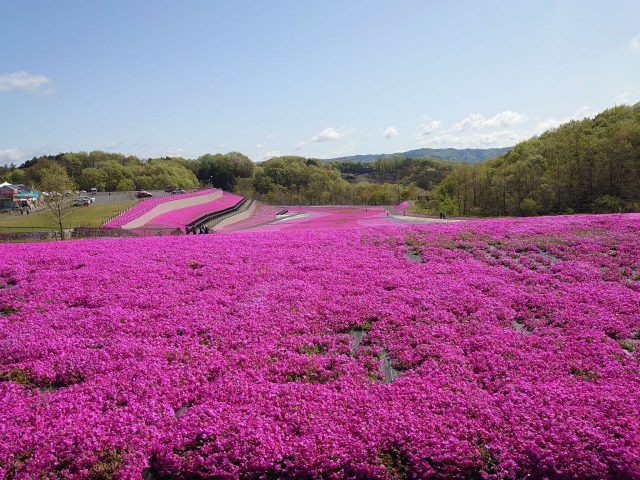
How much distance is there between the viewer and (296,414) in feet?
21.5

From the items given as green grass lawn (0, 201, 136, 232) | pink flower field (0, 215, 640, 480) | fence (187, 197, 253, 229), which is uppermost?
green grass lawn (0, 201, 136, 232)

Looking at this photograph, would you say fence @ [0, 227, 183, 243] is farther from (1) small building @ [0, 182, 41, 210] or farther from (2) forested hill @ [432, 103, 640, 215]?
(2) forested hill @ [432, 103, 640, 215]

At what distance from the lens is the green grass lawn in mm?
44062

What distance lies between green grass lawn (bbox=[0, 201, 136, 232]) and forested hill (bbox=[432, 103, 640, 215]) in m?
59.4

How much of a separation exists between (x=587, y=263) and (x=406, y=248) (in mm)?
6977

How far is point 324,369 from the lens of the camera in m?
8.23

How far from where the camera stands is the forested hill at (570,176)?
55.7 meters

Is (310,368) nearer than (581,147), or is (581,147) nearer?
(310,368)

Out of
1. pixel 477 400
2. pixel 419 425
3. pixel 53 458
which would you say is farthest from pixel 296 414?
pixel 53 458

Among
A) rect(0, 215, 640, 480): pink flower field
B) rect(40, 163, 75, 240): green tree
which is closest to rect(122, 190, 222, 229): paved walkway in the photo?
rect(40, 163, 75, 240): green tree

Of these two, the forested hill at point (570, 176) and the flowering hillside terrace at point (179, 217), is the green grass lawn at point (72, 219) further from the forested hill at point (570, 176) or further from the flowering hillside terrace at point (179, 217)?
the forested hill at point (570, 176)

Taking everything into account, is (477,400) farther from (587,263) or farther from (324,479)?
(587,263)

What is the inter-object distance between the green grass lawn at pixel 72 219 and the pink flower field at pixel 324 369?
32.1 meters

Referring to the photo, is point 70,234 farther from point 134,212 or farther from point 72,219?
point 72,219
